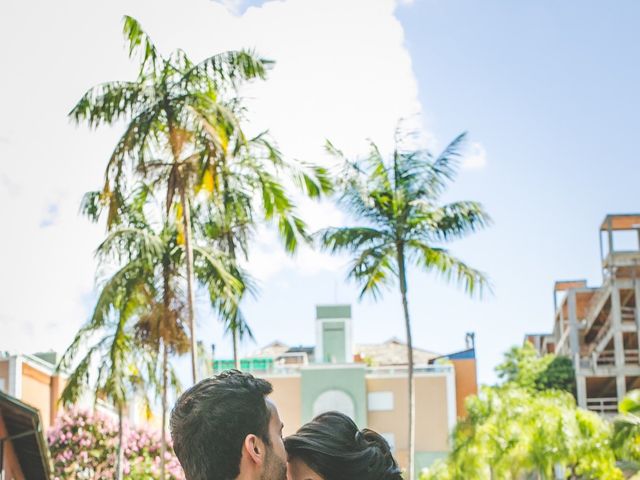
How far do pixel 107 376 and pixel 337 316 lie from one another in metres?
30.6

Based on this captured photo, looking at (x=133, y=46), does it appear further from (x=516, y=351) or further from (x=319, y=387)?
(x=516, y=351)

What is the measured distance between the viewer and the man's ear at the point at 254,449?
2764mm

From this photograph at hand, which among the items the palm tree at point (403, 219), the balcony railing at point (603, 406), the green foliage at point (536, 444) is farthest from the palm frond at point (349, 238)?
the balcony railing at point (603, 406)

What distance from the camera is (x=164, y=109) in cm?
1684

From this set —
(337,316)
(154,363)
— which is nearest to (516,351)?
(337,316)

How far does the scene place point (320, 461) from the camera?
3021 mm

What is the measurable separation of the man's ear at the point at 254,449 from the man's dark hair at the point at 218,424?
1 cm

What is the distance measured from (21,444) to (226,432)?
20.1 metres

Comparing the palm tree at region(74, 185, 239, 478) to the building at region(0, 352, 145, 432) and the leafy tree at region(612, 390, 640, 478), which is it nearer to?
the leafy tree at region(612, 390, 640, 478)

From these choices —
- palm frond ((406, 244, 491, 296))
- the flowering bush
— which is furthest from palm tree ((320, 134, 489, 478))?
the flowering bush

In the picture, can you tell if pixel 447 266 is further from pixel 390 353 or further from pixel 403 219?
pixel 390 353

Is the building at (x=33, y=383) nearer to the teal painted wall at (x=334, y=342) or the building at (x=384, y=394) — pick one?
the building at (x=384, y=394)

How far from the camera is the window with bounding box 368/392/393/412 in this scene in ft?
166

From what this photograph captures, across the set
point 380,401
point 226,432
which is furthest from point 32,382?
point 226,432
